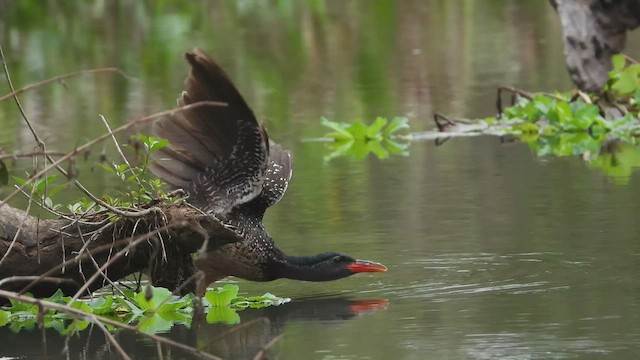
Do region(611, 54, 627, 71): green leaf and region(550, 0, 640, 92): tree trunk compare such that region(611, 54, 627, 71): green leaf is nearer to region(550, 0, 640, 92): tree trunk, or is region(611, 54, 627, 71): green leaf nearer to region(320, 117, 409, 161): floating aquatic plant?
region(550, 0, 640, 92): tree trunk

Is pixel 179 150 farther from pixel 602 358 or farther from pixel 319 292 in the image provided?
pixel 602 358

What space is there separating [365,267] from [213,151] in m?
0.93

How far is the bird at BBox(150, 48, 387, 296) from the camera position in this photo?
7.64 m

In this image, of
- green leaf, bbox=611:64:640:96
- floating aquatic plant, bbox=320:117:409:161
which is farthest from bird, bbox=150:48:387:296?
green leaf, bbox=611:64:640:96

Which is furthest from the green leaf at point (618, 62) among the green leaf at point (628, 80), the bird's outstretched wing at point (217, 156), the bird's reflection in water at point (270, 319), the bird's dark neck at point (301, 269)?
the bird's reflection in water at point (270, 319)

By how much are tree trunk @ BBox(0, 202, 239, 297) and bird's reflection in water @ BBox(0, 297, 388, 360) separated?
34 cm

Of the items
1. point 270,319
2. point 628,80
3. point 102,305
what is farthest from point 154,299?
point 628,80

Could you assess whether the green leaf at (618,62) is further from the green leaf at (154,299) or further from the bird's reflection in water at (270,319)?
the green leaf at (154,299)

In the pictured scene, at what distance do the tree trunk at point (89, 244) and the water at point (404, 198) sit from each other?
44 centimetres

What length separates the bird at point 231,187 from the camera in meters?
7.64

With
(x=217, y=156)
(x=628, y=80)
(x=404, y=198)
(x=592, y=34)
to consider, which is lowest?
(x=404, y=198)

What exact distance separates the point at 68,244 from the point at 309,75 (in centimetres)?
1126

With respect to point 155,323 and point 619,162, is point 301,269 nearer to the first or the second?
point 155,323

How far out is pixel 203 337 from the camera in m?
6.81
